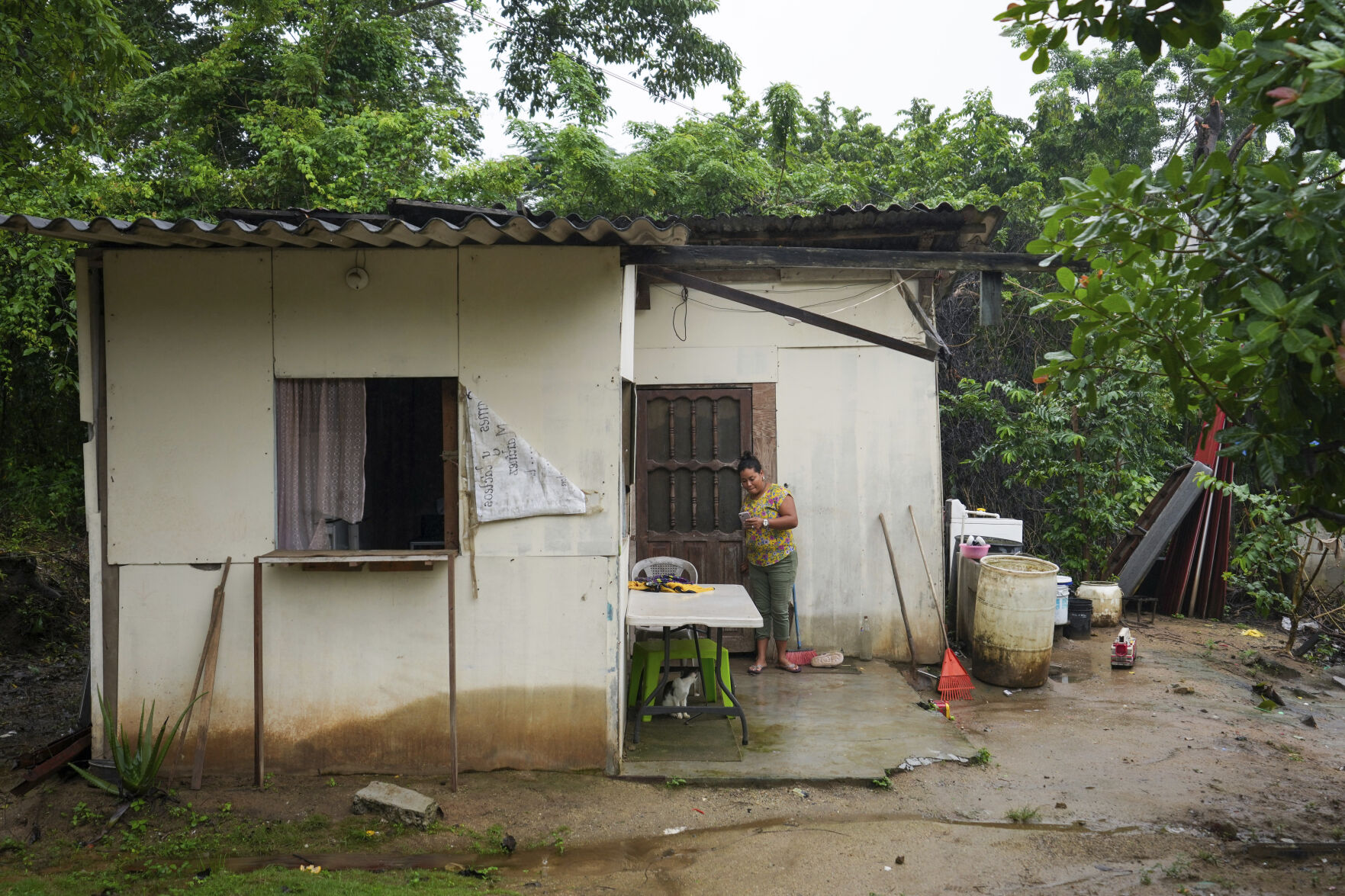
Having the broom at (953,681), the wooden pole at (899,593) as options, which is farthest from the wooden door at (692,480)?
the broom at (953,681)

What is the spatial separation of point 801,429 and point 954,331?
5.57 metres

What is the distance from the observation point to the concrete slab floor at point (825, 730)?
5.18m

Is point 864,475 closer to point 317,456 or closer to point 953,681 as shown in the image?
point 953,681

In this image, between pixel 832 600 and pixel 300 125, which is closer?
pixel 832 600

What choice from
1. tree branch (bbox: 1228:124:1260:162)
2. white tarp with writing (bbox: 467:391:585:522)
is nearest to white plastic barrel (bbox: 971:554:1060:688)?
tree branch (bbox: 1228:124:1260:162)

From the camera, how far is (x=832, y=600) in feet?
25.3

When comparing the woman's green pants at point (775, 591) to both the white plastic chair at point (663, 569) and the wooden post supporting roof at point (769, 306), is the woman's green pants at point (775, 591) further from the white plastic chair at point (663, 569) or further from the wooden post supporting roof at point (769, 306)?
the wooden post supporting roof at point (769, 306)

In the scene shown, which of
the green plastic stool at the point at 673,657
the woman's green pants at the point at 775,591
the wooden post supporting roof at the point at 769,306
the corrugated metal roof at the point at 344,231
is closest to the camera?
the corrugated metal roof at the point at 344,231

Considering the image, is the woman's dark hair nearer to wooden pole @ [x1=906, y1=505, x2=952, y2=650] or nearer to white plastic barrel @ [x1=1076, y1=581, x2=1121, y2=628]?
wooden pole @ [x1=906, y1=505, x2=952, y2=650]

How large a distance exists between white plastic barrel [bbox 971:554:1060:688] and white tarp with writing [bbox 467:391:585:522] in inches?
151

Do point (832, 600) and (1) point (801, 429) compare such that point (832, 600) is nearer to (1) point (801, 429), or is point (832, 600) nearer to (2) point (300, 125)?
(1) point (801, 429)

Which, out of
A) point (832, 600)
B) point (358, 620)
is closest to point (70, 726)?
point (358, 620)

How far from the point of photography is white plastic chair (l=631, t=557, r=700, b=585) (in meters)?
7.02

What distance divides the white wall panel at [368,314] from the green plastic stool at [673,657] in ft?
7.98
